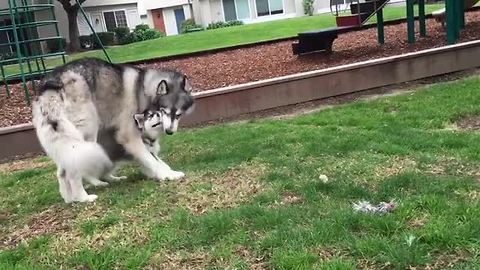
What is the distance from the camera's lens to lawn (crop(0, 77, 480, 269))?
9.97 ft

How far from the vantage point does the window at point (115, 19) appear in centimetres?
3734

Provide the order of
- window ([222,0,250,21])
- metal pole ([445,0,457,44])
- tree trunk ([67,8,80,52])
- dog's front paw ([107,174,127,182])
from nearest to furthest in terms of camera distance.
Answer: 1. dog's front paw ([107,174,127,182])
2. metal pole ([445,0,457,44])
3. tree trunk ([67,8,80,52])
4. window ([222,0,250,21])

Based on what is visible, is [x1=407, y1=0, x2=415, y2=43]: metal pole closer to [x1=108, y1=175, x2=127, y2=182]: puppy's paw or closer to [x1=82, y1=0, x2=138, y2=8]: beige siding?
[x1=108, y1=175, x2=127, y2=182]: puppy's paw

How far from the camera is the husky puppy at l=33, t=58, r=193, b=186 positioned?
14.2 ft

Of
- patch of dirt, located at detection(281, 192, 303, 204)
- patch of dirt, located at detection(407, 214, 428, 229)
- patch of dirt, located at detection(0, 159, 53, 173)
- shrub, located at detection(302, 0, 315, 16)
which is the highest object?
shrub, located at detection(302, 0, 315, 16)

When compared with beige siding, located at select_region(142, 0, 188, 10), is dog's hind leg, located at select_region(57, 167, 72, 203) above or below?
below

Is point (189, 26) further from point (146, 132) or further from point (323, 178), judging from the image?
point (323, 178)

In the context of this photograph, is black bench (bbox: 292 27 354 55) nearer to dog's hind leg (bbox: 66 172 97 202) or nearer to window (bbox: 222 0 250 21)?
dog's hind leg (bbox: 66 172 97 202)

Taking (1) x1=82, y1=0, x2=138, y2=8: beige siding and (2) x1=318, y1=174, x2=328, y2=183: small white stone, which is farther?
(1) x1=82, y1=0, x2=138, y2=8: beige siding

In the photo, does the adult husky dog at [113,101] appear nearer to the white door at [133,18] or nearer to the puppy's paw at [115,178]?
the puppy's paw at [115,178]

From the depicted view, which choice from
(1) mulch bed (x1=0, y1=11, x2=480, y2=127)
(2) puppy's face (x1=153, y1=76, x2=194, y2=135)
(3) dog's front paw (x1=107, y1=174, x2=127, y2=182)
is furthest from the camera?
(1) mulch bed (x1=0, y1=11, x2=480, y2=127)

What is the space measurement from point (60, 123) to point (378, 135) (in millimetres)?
3098

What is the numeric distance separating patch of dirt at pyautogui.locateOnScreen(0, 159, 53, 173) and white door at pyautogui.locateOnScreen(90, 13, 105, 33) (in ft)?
103

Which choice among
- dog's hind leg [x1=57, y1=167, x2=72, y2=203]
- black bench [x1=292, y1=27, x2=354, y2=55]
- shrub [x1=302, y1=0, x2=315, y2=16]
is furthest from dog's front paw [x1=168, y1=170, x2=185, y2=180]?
shrub [x1=302, y1=0, x2=315, y2=16]
